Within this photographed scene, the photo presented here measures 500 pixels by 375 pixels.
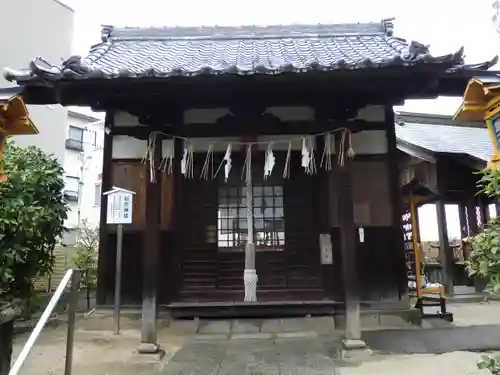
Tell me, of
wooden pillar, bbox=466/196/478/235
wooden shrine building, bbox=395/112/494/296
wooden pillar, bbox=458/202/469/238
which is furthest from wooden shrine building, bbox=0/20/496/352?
wooden pillar, bbox=458/202/469/238

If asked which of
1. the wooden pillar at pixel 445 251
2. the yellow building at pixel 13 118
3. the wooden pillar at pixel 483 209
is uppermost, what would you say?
the yellow building at pixel 13 118

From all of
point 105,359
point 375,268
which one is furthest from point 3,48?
point 375,268

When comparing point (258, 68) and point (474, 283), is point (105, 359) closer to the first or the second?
point (258, 68)

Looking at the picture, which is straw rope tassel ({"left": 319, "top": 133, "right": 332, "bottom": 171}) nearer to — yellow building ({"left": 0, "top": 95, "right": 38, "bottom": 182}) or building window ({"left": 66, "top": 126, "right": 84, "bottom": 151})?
yellow building ({"left": 0, "top": 95, "right": 38, "bottom": 182})

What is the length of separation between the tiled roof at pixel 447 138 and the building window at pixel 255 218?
675cm

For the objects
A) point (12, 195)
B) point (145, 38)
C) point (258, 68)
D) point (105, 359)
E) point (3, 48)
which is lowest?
point (105, 359)

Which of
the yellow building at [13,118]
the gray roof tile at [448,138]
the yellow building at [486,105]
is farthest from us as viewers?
the gray roof tile at [448,138]

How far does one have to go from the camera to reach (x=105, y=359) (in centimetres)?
557

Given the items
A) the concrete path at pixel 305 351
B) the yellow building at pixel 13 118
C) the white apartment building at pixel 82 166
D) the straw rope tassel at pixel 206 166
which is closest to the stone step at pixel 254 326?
the concrete path at pixel 305 351

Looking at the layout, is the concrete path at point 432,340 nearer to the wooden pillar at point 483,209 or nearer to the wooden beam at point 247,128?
the wooden beam at point 247,128

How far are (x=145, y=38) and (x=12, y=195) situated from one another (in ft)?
19.2

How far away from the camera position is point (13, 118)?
450 centimetres

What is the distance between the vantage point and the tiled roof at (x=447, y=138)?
41.5 feet

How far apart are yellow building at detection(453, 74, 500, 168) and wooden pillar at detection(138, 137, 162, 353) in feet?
13.2
